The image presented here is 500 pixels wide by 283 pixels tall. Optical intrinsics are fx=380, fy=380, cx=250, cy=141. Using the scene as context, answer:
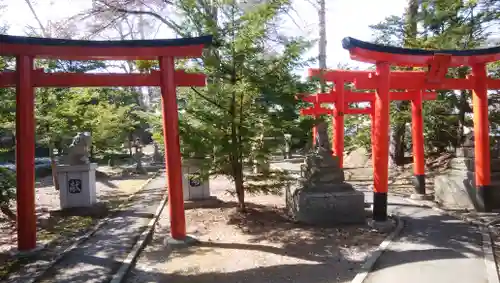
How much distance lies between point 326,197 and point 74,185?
273 inches

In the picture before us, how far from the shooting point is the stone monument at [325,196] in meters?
7.74

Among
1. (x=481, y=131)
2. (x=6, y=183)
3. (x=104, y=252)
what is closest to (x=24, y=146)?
(x=6, y=183)

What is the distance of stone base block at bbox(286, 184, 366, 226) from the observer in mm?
7734

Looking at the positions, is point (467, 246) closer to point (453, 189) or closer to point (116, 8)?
point (453, 189)

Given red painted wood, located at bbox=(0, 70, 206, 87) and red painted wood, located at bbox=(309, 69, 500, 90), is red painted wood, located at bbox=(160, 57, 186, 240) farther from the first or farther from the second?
red painted wood, located at bbox=(309, 69, 500, 90)

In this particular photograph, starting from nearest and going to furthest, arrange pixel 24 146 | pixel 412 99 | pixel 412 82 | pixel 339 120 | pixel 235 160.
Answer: pixel 24 146 < pixel 235 160 < pixel 412 82 < pixel 412 99 < pixel 339 120

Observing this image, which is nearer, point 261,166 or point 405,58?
point 405,58

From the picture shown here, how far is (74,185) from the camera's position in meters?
10.4

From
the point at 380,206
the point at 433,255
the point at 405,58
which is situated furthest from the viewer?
the point at 405,58

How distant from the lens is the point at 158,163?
27.5 m

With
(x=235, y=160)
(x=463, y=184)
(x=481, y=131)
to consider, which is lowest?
(x=463, y=184)

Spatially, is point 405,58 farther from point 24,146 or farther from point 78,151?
point 78,151

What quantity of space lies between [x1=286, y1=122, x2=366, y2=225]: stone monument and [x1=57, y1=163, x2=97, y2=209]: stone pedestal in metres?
5.99

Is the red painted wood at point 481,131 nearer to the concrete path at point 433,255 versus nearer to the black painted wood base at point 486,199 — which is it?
the black painted wood base at point 486,199
